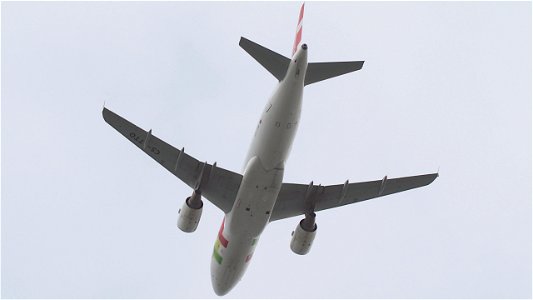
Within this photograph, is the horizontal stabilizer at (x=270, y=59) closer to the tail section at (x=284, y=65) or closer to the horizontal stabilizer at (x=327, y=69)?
the tail section at (x=284, y=65)

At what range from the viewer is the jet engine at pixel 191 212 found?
28422 millimetres

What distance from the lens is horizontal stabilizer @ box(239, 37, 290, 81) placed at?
25406 millimetres

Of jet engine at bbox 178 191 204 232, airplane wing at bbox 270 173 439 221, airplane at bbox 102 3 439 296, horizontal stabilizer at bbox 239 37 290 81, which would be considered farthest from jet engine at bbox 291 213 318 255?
horizontal stabilizer at bbox 239 37 290 81

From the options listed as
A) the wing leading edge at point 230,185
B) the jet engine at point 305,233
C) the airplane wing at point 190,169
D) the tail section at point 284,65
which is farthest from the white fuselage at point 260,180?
the jet engine at point 305,233

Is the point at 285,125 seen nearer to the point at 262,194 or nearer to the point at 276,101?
the point at 276,101

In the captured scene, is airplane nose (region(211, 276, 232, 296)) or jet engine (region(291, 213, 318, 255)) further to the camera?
airplane nose (region(211, 276, 232, 296))

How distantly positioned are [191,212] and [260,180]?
4.19 meters

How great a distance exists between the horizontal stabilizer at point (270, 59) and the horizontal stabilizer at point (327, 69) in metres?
1.20

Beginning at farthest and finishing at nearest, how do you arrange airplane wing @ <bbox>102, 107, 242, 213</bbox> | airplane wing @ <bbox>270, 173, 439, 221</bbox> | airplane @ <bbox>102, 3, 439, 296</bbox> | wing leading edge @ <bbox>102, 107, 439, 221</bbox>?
airplane wing @ <bbox>270, 173, 439, 221</bbox> → wing leading edge @ <bbox>102, 107, 439, 221</bbox> → airplane wing @ <bbox>102, 107, 242, 213</bbox> → airplane @ <bbox>102, 3, 439, 296</bbox>

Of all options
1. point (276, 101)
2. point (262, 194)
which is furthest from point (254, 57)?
point (262, 194)

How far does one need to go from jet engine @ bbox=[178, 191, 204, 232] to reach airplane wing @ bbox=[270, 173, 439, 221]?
3729mm

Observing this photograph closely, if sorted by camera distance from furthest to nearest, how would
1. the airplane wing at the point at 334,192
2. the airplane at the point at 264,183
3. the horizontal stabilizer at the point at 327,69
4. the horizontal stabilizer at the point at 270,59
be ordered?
the airplane wing at the point at 334,192, the horizontal stabilizer at the point at 327,69, the horizontal stabilizer at the point at 270,59, the airplane at the point at 264,183

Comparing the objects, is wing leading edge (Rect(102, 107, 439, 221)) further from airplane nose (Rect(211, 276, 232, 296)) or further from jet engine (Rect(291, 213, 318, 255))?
airplane nose (Rect(211, 276, 232, 296))

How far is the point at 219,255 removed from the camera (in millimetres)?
30156
